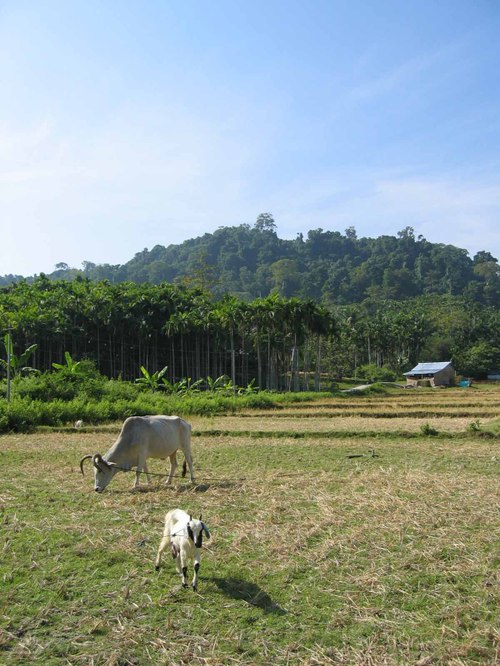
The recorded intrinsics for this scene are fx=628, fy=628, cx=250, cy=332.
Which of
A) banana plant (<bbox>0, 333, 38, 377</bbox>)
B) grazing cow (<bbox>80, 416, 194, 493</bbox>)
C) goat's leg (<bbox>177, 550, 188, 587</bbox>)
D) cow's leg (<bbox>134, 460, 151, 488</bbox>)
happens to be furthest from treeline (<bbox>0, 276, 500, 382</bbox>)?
goat's leg (<bbox>177, 550, 188, 587</bbox>)

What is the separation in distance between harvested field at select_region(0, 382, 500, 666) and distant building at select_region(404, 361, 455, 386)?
2474 inches

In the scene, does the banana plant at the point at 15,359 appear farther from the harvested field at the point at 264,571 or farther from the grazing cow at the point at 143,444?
the grazing cow at the point at 143,444

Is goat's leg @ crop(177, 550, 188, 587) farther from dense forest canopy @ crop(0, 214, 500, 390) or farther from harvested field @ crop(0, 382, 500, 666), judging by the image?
dense forest canopy @ crop(0, 214, 500, 390)

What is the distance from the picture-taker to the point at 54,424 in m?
27.6

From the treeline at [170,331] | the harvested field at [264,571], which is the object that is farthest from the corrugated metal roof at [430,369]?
the harvested field at [264,571]

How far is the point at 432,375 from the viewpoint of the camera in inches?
3024

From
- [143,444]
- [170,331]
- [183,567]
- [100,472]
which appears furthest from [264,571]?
[170,331]

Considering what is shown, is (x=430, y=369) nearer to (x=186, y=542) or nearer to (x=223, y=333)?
(x=223, y=333)

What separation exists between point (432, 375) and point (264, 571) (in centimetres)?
7285

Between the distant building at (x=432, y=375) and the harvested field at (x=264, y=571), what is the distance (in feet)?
206

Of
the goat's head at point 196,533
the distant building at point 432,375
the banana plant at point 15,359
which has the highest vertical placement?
the banana plant at point 15,359

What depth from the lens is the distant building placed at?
2965 inches

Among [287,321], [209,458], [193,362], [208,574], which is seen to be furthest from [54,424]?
[193,362]

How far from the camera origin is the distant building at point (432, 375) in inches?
2965
